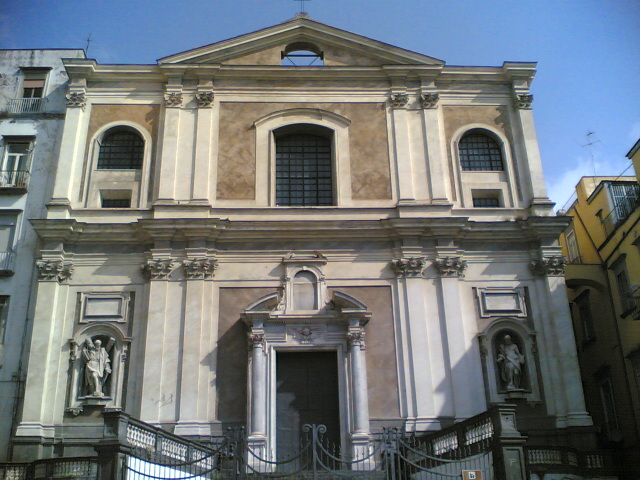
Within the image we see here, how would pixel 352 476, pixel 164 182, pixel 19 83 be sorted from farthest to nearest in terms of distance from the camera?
pixel 19 83, pixel 164 182, pixel 352 476

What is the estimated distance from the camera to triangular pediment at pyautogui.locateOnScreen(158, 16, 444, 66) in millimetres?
23891

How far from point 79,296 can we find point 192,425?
5.01 meters

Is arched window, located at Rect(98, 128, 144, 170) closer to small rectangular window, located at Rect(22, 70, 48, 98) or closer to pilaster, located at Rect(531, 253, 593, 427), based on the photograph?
small rectangular window, located at Rect(22, 70, 48, 98)

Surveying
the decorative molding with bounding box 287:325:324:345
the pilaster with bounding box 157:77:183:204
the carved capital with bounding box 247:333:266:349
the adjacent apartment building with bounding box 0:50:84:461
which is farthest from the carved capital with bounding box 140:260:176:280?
the decorative molding with bounding box 287:325:324:345

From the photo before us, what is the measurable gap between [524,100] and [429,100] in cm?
309

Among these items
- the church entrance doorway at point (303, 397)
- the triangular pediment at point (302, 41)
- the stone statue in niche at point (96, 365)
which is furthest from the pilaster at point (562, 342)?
the stone statue in niche at point (96, 365)

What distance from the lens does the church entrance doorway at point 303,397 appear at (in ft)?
63.1

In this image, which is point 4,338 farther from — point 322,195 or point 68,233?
point 322,195

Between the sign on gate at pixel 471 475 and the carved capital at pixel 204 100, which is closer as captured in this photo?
the sign on gate at pixel 471 475

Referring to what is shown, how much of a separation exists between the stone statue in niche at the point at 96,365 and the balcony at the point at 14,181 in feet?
18.0

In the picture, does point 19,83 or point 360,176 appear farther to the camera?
point 19,83

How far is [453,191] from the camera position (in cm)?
2267

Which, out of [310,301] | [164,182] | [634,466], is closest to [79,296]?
[164,182]

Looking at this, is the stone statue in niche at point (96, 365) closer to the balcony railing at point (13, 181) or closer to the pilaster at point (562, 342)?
A: the balcony railing at point (13, 181)
